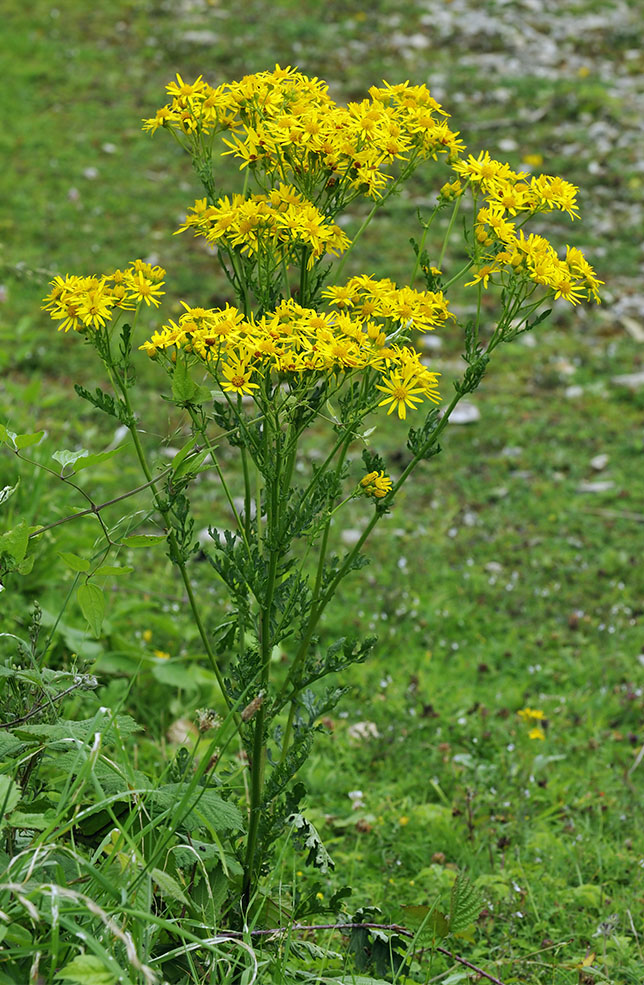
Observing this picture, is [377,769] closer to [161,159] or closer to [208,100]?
[208,100]

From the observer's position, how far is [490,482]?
541 cm

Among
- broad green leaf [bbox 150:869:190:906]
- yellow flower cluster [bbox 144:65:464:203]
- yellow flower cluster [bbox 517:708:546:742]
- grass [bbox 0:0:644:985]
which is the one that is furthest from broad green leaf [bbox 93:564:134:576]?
yellow flower cluster [bbox 517:708:546:742]

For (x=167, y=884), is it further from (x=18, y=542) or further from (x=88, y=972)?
(x=18, y=542)

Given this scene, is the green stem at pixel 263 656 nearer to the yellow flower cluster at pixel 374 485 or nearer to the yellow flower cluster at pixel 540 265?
the yellow flower cluster at pixel 374 485

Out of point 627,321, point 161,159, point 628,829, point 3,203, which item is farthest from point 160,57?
point 628,829

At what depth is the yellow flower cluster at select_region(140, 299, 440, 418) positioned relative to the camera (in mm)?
1736

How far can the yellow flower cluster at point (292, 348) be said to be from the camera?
1.74 m

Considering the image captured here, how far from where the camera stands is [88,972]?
1416 mm

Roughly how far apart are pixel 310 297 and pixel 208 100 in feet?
1.50

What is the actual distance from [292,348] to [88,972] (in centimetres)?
107

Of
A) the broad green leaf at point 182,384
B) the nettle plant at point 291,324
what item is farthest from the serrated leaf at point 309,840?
the broad green leaf at point 182,384

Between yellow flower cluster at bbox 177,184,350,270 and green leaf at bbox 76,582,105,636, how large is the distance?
2.36 ft

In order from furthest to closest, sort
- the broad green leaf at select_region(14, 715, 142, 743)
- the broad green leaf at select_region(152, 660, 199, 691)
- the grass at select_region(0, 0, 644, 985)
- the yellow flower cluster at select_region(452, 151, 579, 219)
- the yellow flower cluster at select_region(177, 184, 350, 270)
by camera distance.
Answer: the broad green leaf at select_region(152, 660, 199, 691) < the grass at select_region(0, 0, 644, 985) < the yellow flower cluster at select_region(452, 151, 579, 219) < the yellow flower cluster at select_region(177, 184, 350, 270) < the broad green leaf at select_region(14, 715, 142, 743)

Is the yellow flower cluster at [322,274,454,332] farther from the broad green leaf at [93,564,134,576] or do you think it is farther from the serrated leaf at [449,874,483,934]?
the serrated leaf at [449,874,483,934]
